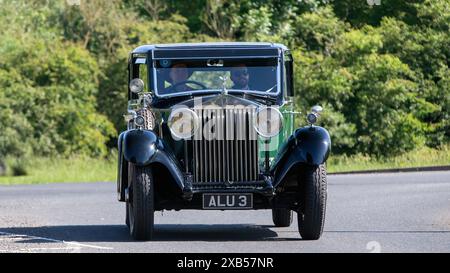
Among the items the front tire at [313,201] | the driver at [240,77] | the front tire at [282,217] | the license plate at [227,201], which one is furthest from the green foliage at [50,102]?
the front tire at [313,201]

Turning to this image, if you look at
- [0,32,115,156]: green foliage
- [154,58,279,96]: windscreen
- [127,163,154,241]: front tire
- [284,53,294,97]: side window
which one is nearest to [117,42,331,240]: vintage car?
[127,163,154,241]: front tire

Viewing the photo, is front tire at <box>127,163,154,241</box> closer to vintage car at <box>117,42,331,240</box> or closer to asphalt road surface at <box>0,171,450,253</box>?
vintage car at <box>117,42,331,240</box>

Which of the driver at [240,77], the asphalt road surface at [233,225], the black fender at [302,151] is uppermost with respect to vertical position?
the driver at [240,77]

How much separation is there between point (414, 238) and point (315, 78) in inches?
986

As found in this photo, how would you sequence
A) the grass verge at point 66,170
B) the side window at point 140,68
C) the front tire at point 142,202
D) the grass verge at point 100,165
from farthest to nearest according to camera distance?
the grass verge at point 100,165 < the grass verge at point 66,170 < the side window at point 140,68 < the front tire at point 142,202

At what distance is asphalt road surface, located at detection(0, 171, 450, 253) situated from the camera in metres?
13.5

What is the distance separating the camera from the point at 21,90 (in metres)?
39.1

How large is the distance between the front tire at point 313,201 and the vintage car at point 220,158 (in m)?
0.01

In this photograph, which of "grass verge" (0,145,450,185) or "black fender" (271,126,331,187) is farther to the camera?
"grass verge" (0,145,450,185)

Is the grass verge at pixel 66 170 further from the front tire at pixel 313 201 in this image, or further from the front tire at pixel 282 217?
the front tire at pixel 313 201

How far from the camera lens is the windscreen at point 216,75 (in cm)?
1570

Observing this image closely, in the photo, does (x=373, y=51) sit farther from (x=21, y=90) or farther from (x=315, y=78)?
(x=21, y=90)

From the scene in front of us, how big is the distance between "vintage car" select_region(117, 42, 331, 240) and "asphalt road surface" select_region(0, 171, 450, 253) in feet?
1.37

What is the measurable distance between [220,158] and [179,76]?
1.77 metres
